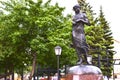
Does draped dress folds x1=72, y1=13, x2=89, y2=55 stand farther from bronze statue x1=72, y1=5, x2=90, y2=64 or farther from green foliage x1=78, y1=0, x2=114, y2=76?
green foliage x1=78, y1=0, x2=114, y2=76

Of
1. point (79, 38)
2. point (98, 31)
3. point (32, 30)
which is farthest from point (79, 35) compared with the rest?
point (98, 31)

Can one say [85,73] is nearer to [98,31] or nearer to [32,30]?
[32,30]

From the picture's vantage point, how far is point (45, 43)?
114 feet

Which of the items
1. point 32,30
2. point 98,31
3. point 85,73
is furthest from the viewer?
point 98,31

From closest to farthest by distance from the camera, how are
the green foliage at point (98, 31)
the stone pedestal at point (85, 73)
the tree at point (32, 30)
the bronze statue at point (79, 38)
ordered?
the stone pedestal at point (85, 73)
the bronze statue at point (79, 38)
the tree at point (32, 30)
the green foliage at point (98, 31)

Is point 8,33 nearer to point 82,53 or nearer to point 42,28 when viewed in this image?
point 42,28

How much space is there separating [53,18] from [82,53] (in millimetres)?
20857

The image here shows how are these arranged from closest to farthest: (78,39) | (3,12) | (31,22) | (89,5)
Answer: (78,39) → (31,22) → (3,12) → (89,5)

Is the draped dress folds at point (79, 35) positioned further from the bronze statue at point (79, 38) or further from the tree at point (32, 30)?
the tree at point (32, 30)

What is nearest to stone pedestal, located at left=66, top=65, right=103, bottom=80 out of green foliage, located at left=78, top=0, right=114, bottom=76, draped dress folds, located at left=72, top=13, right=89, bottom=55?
draped dress folds, located at left=72, top=13, right=89, bottom=55

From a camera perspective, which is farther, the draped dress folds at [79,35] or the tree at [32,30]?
the tree at [32,30]

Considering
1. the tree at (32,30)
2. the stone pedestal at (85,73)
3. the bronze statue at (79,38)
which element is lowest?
the stone pedestal at (85,73)

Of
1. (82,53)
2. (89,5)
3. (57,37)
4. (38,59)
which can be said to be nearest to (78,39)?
(82,53)

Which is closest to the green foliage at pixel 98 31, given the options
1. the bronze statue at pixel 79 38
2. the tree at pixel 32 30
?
the tree at pixel 32 30
